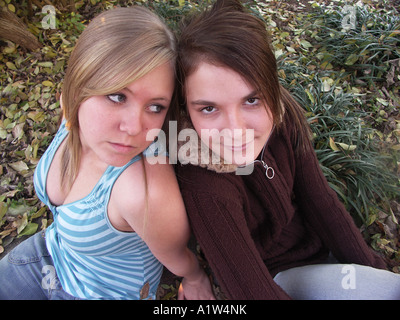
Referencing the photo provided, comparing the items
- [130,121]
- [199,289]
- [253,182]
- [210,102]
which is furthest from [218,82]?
[199,289]

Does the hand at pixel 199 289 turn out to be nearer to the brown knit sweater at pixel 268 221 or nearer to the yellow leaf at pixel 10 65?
the brown knit sweater at pixel 268 221

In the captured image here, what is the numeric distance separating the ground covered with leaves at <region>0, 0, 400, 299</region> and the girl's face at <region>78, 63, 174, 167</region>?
1.53 m

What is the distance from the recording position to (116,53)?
48.4 inches

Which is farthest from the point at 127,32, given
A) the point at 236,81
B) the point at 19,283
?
the point at 19,283

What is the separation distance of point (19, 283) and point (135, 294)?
69 cm

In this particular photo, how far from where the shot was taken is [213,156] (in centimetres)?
147

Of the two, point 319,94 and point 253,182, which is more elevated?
point 253,182

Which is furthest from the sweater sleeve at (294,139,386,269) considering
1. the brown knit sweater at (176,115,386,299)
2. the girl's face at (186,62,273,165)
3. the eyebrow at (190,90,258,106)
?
the eyebrow at (190,90,258,106)

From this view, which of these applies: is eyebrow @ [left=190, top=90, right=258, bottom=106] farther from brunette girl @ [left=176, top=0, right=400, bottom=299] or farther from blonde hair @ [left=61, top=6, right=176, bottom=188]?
blonde hair @ [left=61, top=6, right=176, bottom=188]

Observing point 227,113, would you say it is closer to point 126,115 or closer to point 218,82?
point 218,82

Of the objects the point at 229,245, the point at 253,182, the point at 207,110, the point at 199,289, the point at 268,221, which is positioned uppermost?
the point at 207,110

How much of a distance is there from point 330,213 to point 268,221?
0.39 meters

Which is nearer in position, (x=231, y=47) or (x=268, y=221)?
(x=231, y=47)

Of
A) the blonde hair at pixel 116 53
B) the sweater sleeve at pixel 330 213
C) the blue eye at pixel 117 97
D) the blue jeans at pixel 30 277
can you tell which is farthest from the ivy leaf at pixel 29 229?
the sweater sleeve at pixel 330 213
